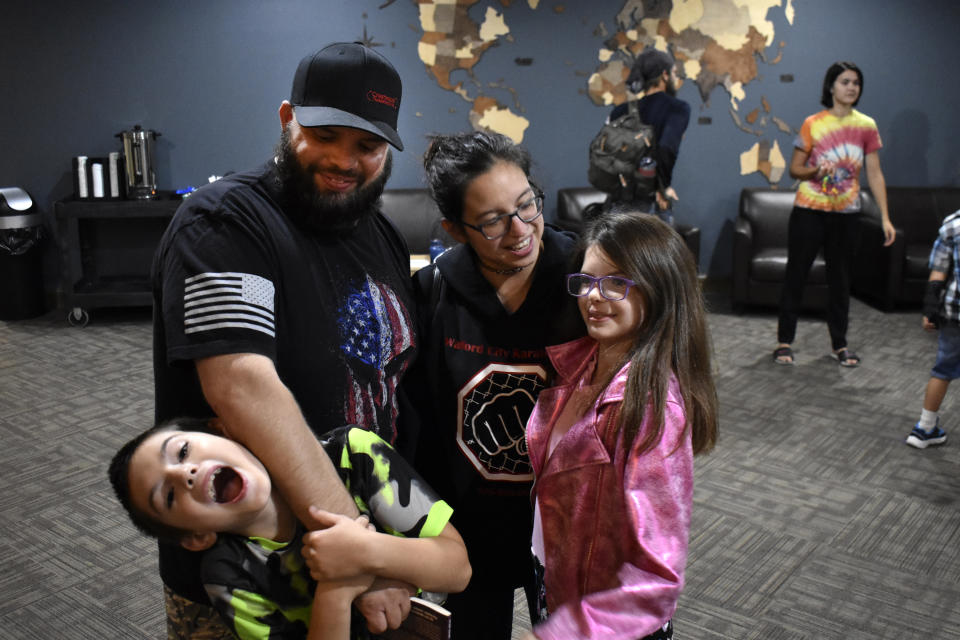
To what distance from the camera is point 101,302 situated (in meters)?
5.95

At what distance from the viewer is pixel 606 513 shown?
4.32 feet

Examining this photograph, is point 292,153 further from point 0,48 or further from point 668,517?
point 0,48

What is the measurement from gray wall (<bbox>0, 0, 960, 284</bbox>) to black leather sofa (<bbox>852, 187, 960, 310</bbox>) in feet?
1.21

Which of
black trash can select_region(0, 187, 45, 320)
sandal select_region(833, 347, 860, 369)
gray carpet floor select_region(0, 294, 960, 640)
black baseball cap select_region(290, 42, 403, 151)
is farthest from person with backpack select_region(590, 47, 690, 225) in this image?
black trash can select_region(0, 187, 45, 320)

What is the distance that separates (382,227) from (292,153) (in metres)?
0.28

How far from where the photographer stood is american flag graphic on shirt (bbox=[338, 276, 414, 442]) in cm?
139

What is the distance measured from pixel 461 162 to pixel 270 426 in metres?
0.55

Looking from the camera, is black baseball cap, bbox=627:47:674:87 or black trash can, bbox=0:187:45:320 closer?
black baseball cap, bbox=627:47:674:87

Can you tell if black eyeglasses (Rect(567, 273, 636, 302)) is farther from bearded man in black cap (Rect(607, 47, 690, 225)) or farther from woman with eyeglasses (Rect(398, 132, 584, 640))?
bearded man in black cap (Rect(607, 47, 690, 225))

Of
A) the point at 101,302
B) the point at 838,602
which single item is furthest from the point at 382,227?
the point at 101,302

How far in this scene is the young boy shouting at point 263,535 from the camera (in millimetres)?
1118

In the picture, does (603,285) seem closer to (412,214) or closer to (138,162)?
(412,214)

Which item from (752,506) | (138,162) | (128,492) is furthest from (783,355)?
(128,492)

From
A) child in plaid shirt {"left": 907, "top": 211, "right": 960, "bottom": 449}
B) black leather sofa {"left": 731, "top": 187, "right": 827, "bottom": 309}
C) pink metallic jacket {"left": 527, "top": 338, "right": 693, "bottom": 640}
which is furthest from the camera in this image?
black leather sofa {"left": 731, "top": 187, "right": 827, "bottom": 309}
